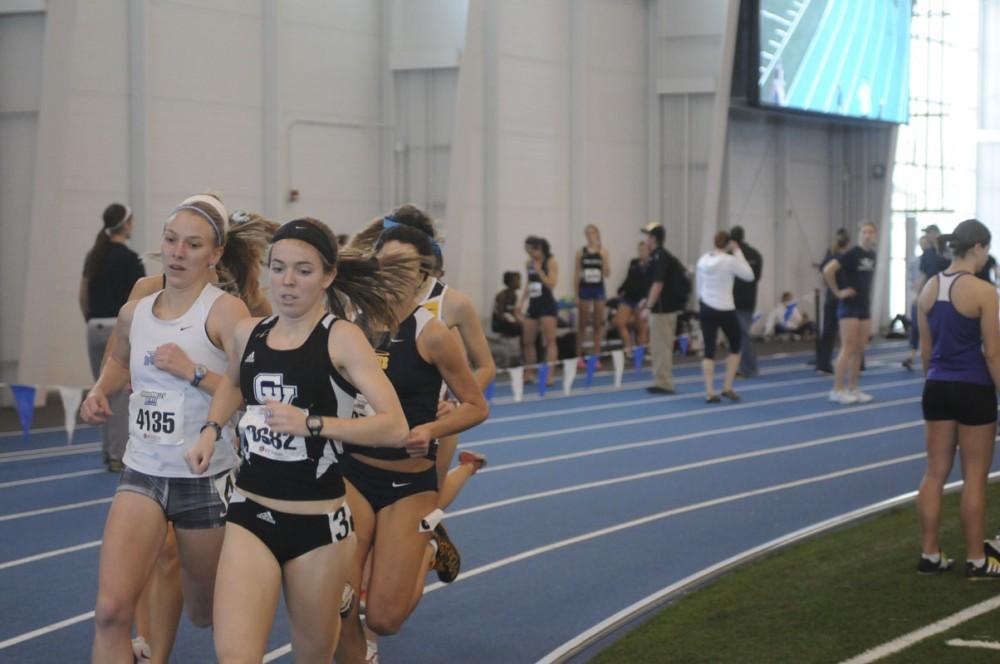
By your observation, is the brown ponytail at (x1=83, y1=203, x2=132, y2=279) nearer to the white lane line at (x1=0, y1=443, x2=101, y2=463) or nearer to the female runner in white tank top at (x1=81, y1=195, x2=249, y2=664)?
the white lane line at (x1=0, y1=443, x2=101, y2=463)

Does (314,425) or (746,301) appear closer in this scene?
(314,425)

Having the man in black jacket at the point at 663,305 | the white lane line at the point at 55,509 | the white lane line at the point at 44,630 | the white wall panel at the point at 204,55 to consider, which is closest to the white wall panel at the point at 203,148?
the white wall panel at the point at 204,55

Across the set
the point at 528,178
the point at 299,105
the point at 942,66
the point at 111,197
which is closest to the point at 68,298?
the point at 111,197

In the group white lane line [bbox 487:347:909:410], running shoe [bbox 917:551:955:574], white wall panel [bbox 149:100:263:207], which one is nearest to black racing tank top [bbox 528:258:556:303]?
white lane line [bbox 487:347:909:410]

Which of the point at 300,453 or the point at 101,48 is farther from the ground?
the point at 101,48

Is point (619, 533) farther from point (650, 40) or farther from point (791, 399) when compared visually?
point (650, 40)

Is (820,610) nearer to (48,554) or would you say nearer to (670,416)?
(48,554)

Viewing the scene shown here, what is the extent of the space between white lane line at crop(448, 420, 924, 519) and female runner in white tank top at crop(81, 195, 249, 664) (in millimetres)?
4354

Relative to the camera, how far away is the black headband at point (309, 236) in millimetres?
4414

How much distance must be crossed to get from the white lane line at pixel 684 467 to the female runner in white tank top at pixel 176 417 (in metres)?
4.35

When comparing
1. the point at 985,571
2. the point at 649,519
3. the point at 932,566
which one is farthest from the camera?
the point at 649,519

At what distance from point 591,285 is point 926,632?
13.7 m

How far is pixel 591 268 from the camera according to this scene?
64.2 ft

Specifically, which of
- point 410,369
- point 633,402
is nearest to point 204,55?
point 633,402
